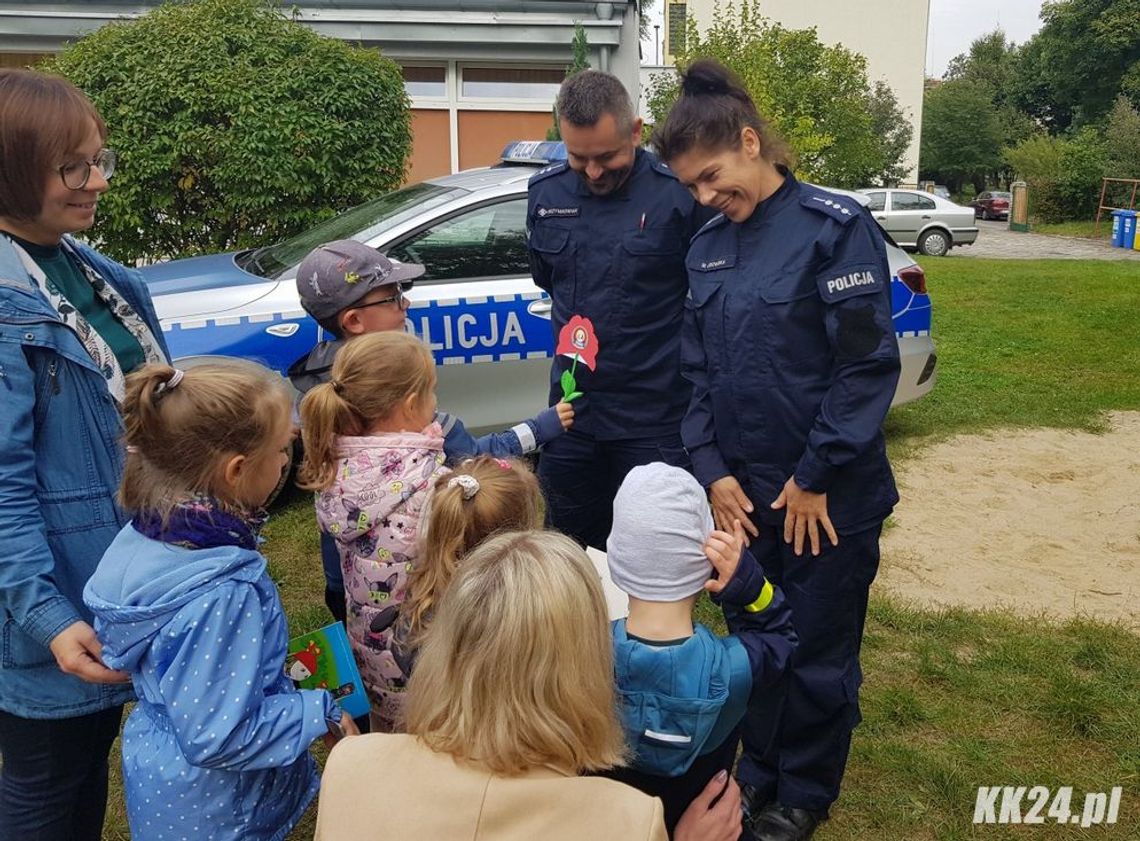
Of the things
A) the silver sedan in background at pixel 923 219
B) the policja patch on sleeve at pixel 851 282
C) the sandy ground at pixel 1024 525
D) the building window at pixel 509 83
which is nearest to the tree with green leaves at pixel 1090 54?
the silver sedan in background at pixel 923 219

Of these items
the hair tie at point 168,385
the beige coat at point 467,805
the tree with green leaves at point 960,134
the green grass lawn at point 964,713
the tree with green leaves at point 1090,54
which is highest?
the tree with green leaves at point 1090,54

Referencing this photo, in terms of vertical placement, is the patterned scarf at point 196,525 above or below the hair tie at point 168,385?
below

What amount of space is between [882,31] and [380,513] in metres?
49.9

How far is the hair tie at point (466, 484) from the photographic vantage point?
1934 mm

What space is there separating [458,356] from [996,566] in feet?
8.87

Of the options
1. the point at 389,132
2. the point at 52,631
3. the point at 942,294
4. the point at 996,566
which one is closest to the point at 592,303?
the point at 52,631

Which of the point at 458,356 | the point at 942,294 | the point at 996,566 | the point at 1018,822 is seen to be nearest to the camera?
the point at 1018,822

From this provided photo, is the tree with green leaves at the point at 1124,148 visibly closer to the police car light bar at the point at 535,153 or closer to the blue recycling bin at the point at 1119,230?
the blue recycling bin at the point at 1119,230

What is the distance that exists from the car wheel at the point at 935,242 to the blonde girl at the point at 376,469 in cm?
2206

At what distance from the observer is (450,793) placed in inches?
51.9

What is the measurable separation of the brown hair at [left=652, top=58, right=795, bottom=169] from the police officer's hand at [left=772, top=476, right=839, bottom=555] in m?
0.83

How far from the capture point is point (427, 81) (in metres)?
14.3

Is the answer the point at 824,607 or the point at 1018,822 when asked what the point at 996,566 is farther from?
the point at 824,607

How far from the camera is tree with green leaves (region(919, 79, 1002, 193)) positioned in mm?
51719
